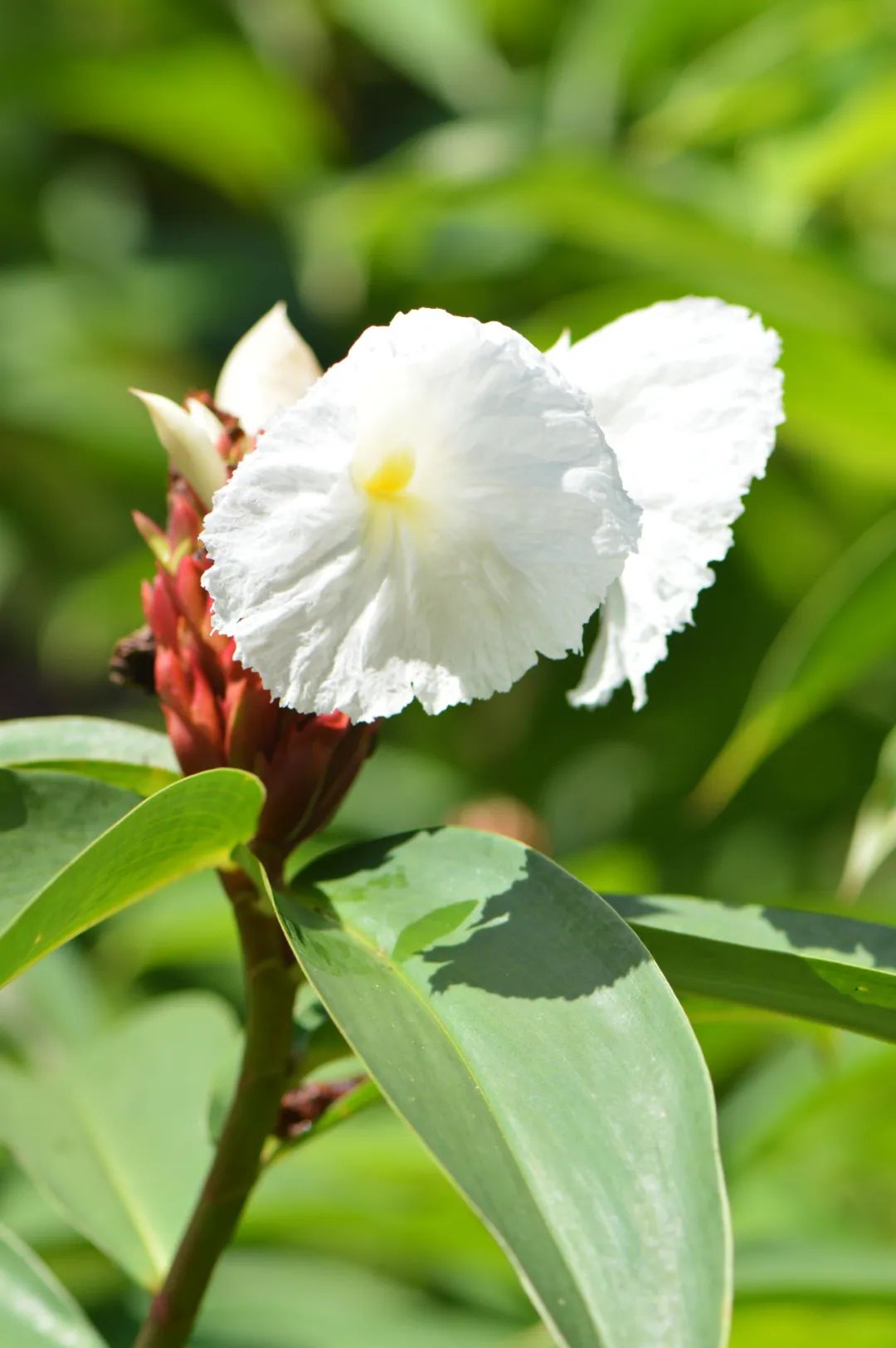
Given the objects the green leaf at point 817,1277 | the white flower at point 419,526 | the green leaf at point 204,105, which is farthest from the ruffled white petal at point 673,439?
the green leaf at point 204,105

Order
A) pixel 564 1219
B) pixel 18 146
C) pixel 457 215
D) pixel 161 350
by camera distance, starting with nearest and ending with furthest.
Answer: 1. pixel 564 1219
2. pixel 457 215
3. pixel 161 350
4. pixel 18 146

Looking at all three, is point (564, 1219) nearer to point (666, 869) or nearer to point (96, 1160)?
point (96, 1160)

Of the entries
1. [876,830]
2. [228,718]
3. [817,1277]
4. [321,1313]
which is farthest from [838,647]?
[321,1313]

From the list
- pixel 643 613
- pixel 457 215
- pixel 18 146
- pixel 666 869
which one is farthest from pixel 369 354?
pixel 18 146

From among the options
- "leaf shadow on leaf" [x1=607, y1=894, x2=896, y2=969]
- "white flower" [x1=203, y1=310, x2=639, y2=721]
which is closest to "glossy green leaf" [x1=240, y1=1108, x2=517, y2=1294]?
"leaf shadow on leaf" [x1=607, y1=894, x2=896, y2=969]

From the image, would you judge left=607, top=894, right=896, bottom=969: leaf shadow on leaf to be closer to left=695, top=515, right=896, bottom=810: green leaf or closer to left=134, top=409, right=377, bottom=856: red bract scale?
left=134, top=409, right=377, bottom=856: red bract scale

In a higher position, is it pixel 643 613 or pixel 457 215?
pixel 643 613

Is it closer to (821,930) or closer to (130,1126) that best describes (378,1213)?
(130,1126)

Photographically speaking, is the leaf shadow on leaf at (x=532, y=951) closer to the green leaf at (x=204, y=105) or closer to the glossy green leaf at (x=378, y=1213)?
the glossy green leaf at (x=378, y=1213)
